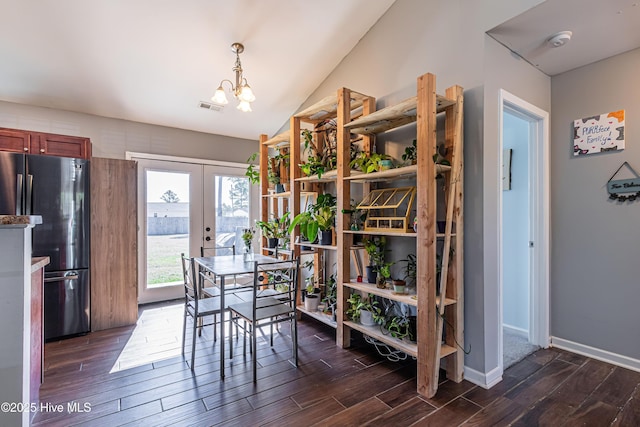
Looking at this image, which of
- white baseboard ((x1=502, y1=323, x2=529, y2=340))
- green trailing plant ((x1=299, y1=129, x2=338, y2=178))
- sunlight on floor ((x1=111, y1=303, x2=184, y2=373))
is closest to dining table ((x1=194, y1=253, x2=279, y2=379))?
sunlight on floor ((x1=111, y1=303, x2=184, y2=373))

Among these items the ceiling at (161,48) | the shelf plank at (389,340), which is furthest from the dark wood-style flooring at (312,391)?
Result: the ceiling at (161,48)

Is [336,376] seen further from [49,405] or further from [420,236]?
[49,405]

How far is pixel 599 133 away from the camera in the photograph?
2516mm

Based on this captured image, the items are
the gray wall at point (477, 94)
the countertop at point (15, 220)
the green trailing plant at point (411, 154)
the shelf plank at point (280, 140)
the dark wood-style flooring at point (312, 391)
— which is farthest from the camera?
the shelf plank at point (280, 140)

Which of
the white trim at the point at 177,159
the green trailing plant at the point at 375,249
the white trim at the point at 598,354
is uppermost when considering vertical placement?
the white trim at the point at 177,159

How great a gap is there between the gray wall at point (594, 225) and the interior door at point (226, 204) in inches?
159

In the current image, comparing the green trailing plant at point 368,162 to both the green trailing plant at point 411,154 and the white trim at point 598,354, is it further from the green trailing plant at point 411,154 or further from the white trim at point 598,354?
the white trim at point 598,354

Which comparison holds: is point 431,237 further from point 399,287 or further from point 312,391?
point 312,391

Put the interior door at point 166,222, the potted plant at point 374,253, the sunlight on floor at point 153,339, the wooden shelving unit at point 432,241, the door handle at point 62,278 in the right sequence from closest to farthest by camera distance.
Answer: the wooden shelving unit at point 432,241 → the sunlight on floor at point 153,339 → the potted plant at point 374,253 → the door handle at point 62,278 → the interior door at point 166,222

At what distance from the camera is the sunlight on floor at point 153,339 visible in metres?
2.54

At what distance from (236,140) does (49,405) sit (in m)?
3.80

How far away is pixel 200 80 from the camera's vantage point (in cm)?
343

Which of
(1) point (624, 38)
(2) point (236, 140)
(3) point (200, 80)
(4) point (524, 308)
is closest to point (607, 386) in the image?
(4) point (524, 308)

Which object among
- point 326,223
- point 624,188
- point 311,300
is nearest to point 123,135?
point 326,223
